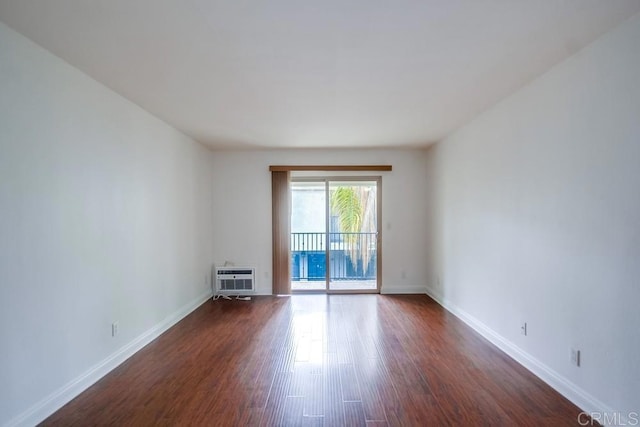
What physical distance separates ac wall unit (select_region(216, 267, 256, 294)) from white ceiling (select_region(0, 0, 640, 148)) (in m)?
2.61

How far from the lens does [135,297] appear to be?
3021mm

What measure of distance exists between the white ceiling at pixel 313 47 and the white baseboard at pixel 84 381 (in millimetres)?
2291

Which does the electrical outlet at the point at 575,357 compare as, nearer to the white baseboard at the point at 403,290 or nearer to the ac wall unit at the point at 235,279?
the white baseboard at the point at 403,290

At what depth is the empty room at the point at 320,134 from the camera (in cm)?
179

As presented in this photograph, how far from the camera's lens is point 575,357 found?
2.16m

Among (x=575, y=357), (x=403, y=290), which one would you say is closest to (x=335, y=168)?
(x=403, y=290)

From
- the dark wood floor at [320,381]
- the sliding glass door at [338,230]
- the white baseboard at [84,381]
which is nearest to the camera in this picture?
the white baseboard at [84,381]

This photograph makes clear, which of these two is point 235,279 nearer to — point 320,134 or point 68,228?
point 320,134

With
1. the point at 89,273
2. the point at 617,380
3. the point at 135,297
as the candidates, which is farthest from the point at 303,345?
the point at 617,380

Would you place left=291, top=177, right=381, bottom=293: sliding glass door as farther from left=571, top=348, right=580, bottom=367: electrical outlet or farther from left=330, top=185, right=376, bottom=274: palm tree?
left=571, top=348, right=580, bottom=367: electrical outlet

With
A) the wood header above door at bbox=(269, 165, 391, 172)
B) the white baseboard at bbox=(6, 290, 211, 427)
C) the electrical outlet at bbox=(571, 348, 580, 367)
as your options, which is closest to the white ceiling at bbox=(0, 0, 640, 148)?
the wood header above door at bbox=(269, 165, 391, 172)

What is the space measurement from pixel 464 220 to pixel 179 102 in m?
3.46

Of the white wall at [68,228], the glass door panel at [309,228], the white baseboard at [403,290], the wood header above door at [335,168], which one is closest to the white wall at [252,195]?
the wood header above door at [335,168]

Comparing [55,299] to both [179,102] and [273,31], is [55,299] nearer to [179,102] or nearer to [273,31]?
[179,102]
